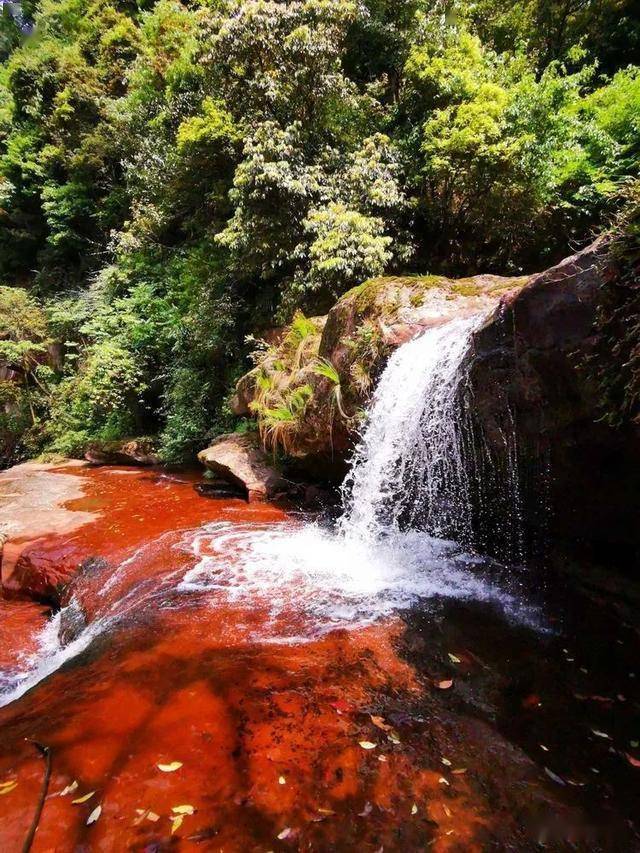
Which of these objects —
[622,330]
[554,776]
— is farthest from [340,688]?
[622,330]

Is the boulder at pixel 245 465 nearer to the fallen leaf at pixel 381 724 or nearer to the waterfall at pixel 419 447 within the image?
the waterfall at pixel 419 447

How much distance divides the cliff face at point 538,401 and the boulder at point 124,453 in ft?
20.3

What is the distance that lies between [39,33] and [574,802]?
3078 cm

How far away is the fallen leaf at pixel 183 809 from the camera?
1.67 m

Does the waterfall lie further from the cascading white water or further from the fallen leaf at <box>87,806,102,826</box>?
the fallen leaf at <box>87,806,102,826</box>

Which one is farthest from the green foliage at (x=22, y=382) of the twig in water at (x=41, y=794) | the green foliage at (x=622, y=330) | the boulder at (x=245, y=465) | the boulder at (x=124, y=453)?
the green foliage at (x=622, y=330)

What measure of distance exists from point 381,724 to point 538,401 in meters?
2.64

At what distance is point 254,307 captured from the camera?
9594 millimetres

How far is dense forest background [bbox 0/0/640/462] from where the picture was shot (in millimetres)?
7637

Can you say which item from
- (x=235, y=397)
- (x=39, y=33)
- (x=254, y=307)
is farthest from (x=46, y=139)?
(x=235, y=397)

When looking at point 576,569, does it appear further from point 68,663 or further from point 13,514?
point 13,514

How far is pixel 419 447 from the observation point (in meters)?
4.57

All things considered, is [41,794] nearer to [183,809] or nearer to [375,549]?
[183,809]

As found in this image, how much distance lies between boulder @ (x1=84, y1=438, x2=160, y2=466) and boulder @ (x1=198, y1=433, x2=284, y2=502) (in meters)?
2.74
